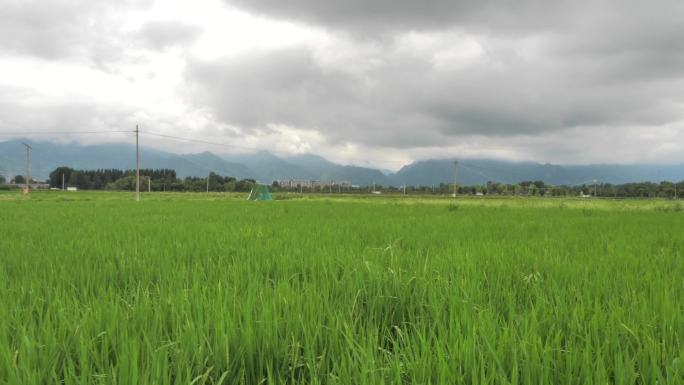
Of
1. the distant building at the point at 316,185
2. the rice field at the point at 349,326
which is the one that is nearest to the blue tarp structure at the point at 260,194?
the rice field at the point at 349,326

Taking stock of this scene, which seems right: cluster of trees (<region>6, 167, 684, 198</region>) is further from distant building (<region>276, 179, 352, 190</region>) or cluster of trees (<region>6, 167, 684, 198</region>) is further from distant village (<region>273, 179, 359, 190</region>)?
distant building (<region>276, 179, 352, 190</region>)

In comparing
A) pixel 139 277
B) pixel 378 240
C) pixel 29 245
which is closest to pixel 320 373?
pixel 139 277

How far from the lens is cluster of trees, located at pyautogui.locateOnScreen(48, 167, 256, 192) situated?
104569 mm

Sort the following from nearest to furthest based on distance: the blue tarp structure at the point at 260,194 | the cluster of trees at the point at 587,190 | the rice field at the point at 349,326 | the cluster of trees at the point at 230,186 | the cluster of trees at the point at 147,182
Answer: the rice field at the point at 349,326
the blue tarp structure at the point at 260,194
the cluster of trees at the point at 587,190
the cluster of trees at the point at 230,186
the cluster of trees at the point at 147,182

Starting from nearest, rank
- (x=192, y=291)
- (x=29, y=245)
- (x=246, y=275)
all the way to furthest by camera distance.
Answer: (x=192, y=291) → (x=246, y=275) → (x=29, y=245)

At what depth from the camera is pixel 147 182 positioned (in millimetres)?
102812

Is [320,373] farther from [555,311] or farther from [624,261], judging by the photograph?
[624,261]

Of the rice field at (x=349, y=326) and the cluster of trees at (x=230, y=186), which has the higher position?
the cluster of trees at (x=230, y=186)

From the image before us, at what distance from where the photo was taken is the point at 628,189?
103 meters

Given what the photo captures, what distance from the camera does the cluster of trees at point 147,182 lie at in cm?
10457

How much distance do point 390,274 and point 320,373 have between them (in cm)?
114

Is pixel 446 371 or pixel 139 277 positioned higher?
pixel 446 371

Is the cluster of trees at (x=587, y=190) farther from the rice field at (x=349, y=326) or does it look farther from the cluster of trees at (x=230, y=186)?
the rice field at (x=349, y=326)

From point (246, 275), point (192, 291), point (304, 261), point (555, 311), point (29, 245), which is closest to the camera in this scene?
point (555, 311)
